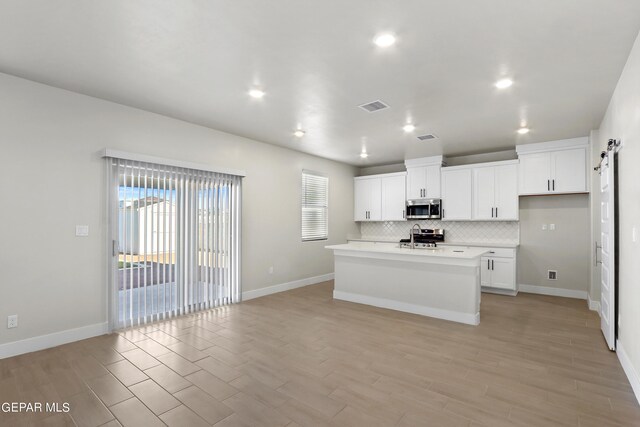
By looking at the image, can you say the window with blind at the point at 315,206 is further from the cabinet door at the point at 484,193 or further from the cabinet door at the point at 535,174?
the cabinet door at the point at 535,174

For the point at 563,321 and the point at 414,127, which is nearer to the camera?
the point at 563,321

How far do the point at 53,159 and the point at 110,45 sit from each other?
1.65 meters

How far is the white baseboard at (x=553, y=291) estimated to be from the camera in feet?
18.7

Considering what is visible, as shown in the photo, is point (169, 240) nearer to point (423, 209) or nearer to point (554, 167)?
point (423, 209)

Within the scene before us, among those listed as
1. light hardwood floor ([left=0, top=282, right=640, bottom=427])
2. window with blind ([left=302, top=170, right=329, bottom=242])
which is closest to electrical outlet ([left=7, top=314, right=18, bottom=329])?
light hardwood floor ([left=0, top=282, right=640, bottom=427])

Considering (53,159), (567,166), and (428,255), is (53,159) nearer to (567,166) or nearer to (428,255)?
(428,255)

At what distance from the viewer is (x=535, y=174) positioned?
227 inches

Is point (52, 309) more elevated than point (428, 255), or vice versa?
point (428, 255)

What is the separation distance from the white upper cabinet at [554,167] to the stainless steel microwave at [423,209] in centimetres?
154

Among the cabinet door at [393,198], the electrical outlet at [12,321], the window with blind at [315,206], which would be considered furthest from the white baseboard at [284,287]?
the electrical outlet at [12,321]

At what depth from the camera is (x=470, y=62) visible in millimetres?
2922

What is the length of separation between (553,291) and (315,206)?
4810 millimetres

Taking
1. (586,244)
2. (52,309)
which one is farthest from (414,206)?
(52,309)

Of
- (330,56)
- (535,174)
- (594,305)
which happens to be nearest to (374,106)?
(330,56)
